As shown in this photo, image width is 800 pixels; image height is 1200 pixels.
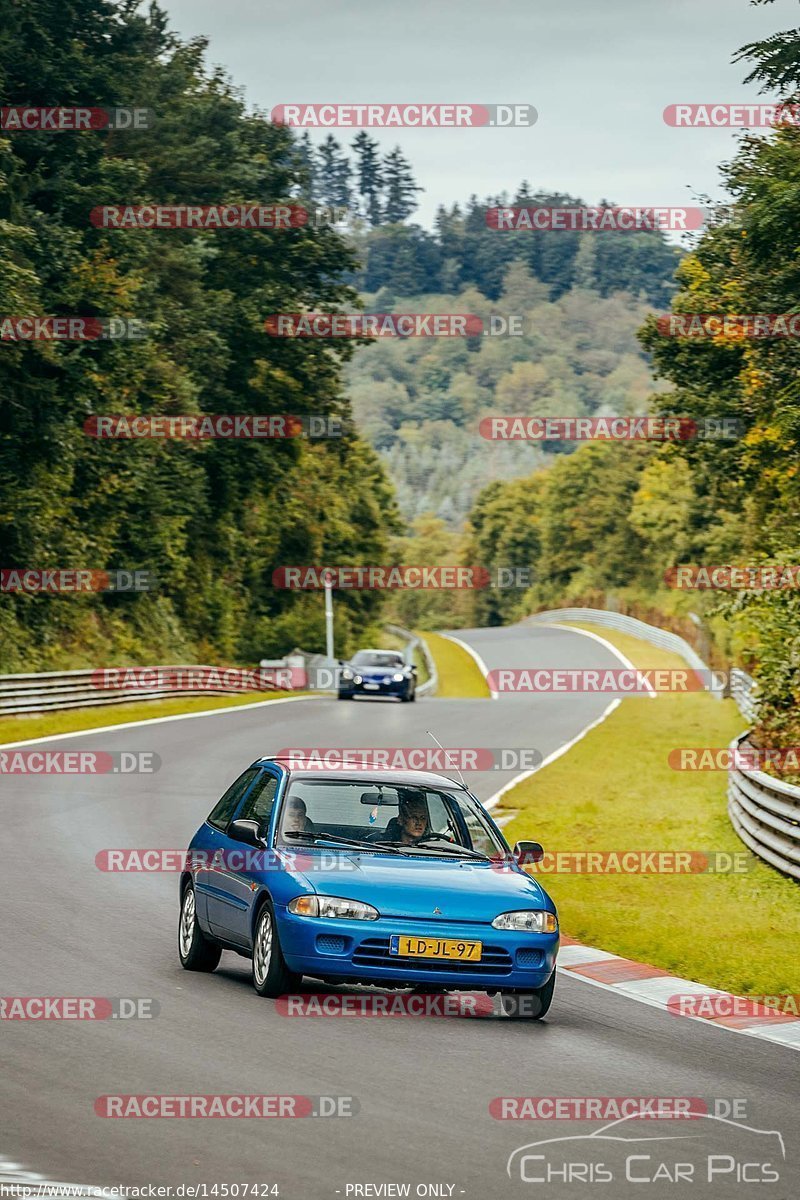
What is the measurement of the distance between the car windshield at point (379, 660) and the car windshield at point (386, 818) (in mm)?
37884

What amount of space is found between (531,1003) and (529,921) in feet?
1.78

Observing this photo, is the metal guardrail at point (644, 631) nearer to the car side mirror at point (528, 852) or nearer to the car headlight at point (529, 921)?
the car side mirror at point (528, 852)

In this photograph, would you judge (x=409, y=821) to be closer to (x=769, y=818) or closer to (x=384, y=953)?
(x=384, y=953)

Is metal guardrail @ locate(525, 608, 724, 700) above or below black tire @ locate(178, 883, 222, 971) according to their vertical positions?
below

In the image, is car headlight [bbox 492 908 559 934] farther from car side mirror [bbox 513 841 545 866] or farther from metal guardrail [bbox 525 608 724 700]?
metal guardrail [bbox 525 608 724 700]

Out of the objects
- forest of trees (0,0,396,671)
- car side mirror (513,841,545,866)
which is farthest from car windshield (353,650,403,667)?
car side mirror (513,841,545,866)

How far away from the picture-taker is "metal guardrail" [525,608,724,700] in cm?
6931

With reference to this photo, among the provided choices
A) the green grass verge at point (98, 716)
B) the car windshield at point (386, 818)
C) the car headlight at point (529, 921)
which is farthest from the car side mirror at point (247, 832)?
the green grass verge at point (98, 716)

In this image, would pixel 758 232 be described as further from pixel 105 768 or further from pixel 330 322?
pixel 330 322

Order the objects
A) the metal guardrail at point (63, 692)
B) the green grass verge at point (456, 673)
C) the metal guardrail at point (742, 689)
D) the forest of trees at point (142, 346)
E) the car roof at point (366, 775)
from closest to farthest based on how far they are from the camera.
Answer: the car roof at point (366, 775) < the metal guardrail at point (63, 692) < the metal guardrail at point (742, 689) < the forest of trees at point (142, 346) < the green grass verge at point (456, 673)

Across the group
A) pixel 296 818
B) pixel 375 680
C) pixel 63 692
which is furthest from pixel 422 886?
pixel 375 680

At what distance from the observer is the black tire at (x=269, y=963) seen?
1014 centimetres

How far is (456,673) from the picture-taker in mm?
78625

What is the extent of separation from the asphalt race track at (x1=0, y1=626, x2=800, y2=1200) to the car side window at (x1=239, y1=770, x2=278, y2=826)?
3.43 feet
